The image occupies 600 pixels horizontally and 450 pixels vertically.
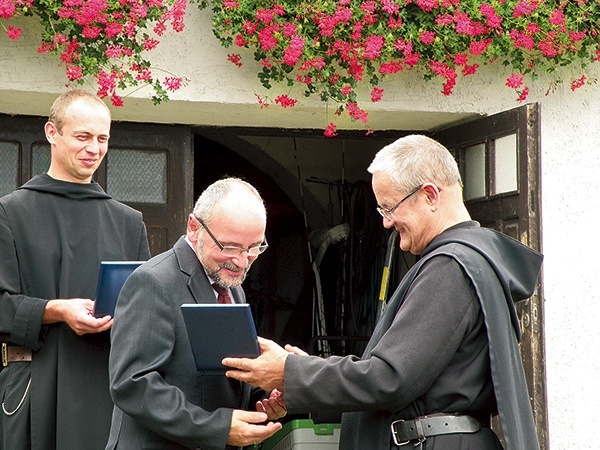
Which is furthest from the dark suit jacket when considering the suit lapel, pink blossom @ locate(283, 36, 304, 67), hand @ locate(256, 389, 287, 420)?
pink blossom @ locate(283, 36, 304, 67)

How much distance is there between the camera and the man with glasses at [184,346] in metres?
3.07

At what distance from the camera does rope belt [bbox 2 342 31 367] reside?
13.3ft

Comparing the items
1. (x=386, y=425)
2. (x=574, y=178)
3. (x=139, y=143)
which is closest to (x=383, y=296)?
(x=574, y=178)

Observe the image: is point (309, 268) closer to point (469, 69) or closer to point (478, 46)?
point (469, 69)

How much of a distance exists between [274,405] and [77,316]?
Result: 2.84 ft

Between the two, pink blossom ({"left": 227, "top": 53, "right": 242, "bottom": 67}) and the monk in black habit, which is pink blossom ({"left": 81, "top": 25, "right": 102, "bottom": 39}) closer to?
pink blossom ({"left": 227, "top": 53, "right": 242, "bottom": 67})

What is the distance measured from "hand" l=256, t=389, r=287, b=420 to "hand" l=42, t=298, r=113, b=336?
0.74m

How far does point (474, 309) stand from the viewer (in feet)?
10.3

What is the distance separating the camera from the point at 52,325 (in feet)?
13.1

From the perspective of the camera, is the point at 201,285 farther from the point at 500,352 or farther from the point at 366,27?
the point at 366,27

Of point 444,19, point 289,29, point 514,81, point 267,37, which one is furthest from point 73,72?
point 514,81

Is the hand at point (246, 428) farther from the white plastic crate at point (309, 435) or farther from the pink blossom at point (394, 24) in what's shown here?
the white plastic crate at point (309, 435)

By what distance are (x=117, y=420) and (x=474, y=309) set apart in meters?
1.08

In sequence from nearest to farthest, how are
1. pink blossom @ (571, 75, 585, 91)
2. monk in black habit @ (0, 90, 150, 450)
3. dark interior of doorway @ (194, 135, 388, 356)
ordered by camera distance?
monk in black habit @ (0, 90, 150, 450)
pink blossom @ (571, 75, 585, 91)
dark interior of doorway @ (194, 135, 388, 356)
